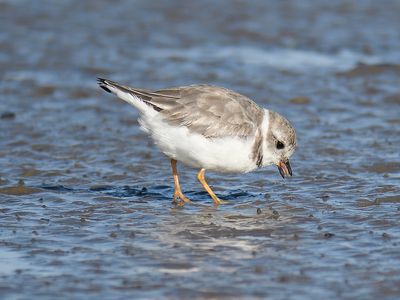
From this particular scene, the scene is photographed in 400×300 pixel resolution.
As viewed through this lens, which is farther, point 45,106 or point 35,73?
point 35,73

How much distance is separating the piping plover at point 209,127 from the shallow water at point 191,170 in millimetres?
549

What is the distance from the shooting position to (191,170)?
1054 centimetres

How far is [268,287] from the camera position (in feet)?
21.7

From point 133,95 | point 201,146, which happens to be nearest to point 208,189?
point 201,146

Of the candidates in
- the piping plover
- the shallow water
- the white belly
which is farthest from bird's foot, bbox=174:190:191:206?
the white belly

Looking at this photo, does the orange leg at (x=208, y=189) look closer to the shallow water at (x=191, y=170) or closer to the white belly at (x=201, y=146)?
the shallow water at (x=191, y=170)

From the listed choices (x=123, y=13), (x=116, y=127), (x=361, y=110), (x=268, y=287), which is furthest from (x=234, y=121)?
(x=123, y=13)

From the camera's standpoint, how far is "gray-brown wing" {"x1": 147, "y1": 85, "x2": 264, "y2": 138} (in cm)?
878

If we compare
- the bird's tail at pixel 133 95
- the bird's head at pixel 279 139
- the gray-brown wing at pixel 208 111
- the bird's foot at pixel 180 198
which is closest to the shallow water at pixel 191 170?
the bird's foot at pixel 180 198

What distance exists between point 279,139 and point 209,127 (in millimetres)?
789

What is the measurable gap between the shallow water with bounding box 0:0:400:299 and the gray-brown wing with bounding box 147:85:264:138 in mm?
833

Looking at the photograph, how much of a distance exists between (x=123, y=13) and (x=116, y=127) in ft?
21.5

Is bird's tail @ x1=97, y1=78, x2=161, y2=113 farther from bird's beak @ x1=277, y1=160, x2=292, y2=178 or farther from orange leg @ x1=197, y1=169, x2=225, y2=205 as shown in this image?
bird's beak @ x1=277, y1=160, x2=292, y2=178

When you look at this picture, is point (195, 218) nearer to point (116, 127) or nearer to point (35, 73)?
point (116, 127)
